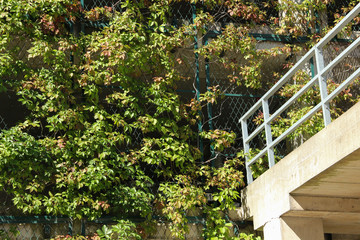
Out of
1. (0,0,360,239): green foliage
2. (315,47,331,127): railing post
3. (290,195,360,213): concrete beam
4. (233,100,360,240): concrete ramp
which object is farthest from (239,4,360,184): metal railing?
(0,0,360,239): green foliage

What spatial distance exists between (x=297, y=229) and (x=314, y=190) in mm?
629

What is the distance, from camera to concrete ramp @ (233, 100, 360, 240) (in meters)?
6.22

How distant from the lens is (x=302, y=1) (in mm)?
10484

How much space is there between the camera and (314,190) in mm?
7082

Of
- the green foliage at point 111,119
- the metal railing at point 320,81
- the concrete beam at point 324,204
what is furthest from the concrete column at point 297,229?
the green foliage at point 111,119

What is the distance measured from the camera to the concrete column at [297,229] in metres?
7.37

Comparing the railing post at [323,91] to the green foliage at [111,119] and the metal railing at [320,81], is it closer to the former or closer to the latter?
the metal railing at [320,81]

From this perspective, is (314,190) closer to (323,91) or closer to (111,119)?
(323,91)

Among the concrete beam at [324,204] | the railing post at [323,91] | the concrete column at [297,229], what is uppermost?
the railing post at [323,91]

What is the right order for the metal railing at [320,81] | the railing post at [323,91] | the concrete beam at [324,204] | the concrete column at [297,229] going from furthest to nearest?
the concrete column at [297,229] → the concrete beam at [324,204] → the railing post at [323,91] → the metal railing at [320,81]

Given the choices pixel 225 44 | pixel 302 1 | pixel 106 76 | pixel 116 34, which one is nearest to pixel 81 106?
pixel 106 76

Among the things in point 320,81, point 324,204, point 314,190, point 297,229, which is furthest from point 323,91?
point 297,229

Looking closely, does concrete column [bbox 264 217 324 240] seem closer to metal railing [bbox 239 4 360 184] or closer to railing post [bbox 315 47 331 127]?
metal railing [bbox 239 4 360 184]

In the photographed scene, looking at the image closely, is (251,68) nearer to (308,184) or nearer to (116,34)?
(116,34)
